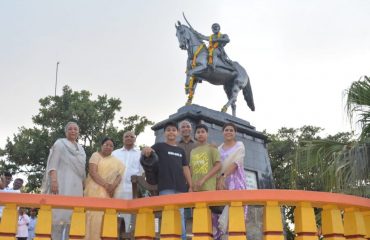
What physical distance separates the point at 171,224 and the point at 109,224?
0.45m

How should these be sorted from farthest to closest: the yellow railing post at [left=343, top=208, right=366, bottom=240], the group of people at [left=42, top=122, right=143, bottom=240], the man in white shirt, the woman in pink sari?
the man in white shirt < the group of people at [left=42, top=122, right=143, bottom=240] < the woman in pink sari < the yellow railing post at [left=343, top=208, right=366, bottom=240]

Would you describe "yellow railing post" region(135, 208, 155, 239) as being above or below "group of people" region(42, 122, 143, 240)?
below

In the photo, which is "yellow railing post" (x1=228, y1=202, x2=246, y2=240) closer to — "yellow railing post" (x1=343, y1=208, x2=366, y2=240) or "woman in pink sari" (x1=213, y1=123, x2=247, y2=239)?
"yellow railing post" (x1=343, y1=208, x2=366, y2=240)

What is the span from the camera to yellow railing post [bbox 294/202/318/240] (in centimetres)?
299

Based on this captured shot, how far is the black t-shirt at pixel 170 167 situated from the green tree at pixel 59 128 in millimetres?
16617

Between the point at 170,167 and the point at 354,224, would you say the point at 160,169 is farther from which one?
the point at 354,224

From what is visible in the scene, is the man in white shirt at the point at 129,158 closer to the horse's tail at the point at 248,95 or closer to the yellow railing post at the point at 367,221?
the yellow railing post at the point at 367,221

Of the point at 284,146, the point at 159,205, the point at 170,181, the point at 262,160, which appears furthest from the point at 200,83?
the point at 284,146

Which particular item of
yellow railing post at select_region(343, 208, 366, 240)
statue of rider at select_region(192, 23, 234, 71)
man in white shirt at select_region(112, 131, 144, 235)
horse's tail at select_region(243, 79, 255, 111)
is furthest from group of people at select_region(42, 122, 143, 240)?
horse's tail at select_region(243, 79, 255, 111)

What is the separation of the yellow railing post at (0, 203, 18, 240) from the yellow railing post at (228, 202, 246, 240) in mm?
1414

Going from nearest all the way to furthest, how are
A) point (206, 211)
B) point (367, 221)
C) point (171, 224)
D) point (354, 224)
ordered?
point (206, 211), point (171, 224), point (354, 224), point (367, 221)

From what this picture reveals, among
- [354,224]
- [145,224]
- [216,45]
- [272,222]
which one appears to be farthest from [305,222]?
[216,45]

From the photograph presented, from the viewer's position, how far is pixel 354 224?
3.39 meters

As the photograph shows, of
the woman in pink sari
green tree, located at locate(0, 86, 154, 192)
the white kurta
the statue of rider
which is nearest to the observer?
the woman in pink sari
